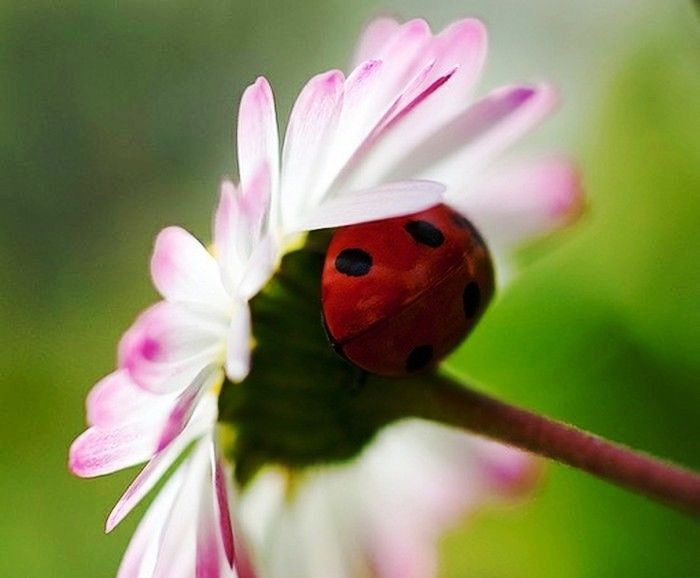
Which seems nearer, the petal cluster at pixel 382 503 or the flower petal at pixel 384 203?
the flower petal at pixel 384 203

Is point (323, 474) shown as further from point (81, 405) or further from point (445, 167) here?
point (81, 405)

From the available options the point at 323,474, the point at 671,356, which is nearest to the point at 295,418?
the point at 323,474

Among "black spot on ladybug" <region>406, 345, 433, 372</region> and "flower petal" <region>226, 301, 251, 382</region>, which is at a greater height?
"flower petal" <region>226, 301, 251, 382</region>

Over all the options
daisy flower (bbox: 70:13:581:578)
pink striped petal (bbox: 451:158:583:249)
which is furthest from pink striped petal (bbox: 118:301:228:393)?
pink striped petal (bbox: 451:158:583:249)

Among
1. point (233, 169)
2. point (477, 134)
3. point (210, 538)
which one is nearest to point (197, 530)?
point (210, 538)

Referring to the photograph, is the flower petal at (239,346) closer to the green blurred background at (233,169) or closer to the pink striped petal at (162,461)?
the pink striped petal at (162,461)

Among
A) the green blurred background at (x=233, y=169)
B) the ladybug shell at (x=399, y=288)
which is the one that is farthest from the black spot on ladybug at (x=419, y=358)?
the green blurred background at (x=233, y=169)

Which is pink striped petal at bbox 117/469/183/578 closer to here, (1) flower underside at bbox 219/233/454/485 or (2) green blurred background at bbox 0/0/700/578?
(1) flower underside at bbox 219/233/454/485
